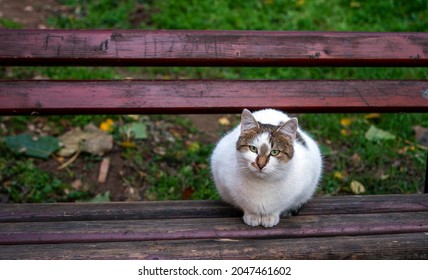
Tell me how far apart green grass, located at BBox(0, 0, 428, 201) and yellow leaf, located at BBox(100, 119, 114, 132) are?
61mm

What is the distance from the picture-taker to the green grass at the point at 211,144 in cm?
375

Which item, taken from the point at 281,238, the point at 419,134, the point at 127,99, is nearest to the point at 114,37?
the point at 127,99

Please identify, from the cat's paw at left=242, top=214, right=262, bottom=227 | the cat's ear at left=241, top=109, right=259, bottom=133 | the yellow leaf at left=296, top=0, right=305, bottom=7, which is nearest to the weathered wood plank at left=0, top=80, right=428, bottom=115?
the cat's ear at left=241, top=109, right=259, bottom=133

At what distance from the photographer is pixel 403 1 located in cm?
544

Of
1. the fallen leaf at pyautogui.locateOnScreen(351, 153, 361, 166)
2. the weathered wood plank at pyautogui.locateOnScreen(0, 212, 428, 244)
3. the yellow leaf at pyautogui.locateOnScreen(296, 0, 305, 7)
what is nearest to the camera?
the weathered wood plank at pyautogui.locateOnScreen(0, 212, 428, 244)

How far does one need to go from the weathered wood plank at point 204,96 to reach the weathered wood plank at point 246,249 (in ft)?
2.40

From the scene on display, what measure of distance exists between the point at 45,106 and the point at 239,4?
3.04 m

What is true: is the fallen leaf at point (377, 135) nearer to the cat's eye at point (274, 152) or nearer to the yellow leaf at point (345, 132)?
the yellow leaf at point (345, 132)

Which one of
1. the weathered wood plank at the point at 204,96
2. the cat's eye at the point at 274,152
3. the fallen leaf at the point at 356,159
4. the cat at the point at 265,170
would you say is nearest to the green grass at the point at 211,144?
the fallen leaf at the point at 356,159

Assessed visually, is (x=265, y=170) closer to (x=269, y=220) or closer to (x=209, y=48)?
(x=269, y=220)

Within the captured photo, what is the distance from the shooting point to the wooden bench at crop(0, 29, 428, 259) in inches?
89.7

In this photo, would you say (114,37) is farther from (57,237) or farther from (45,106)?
(57,237)

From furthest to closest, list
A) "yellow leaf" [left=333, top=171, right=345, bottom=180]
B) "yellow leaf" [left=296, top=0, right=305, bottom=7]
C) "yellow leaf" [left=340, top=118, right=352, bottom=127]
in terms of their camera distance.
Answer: "yellow leaf" [left=296, top=0, right=305, bottom=7] → "yellow leaf" [left=340, top=118, right=352, bottom=127] → "yellow leaf" [left=333, top=171, right=345, bottom=180]

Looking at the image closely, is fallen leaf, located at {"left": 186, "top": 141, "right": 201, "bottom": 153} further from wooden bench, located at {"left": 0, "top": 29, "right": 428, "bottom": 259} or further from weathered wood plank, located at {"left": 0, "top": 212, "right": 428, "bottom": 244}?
weathered wood plank, located at {"left": 0, "top": 212, "right": 428, "bottom": 244}
